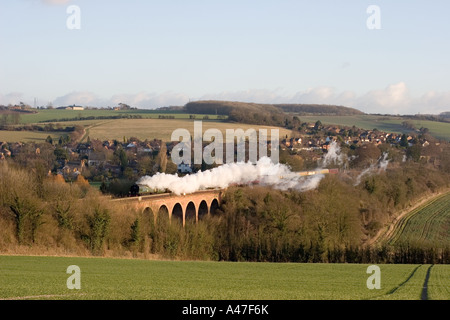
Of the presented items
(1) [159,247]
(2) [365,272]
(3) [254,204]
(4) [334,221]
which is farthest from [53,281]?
(3) [254,204]

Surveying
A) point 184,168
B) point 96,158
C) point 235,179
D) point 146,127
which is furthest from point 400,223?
point 146,127

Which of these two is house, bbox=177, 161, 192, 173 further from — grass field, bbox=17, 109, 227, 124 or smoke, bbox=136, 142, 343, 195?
grass field, bbox=17, 109, 227, 124

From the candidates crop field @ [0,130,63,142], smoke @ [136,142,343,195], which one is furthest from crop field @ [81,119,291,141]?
smoke @ [136,142,343,195]

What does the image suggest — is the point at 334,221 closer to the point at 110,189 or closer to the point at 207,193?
the point at 207,193

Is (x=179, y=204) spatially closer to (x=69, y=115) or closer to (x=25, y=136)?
(x=25, y=136)

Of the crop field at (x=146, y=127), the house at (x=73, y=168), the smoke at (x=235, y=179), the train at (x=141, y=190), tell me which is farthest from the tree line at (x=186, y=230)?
the crop field at (x=146, y=127)
